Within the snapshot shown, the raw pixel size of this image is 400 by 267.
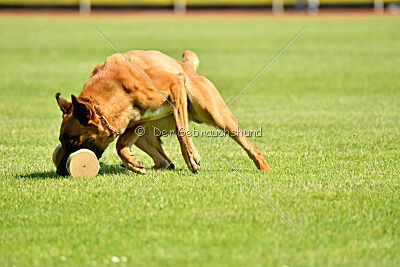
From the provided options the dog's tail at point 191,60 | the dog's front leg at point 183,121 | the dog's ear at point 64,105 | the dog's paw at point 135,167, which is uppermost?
the dog's tail at point 191,60

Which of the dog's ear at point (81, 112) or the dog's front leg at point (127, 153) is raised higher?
the dog's ear at point (81, 112)

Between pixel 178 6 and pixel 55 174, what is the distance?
39.6m

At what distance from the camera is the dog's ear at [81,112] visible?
6430 millimetres

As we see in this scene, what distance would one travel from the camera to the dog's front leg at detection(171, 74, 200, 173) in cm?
691

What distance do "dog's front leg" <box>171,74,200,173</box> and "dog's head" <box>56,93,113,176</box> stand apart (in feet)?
2.52

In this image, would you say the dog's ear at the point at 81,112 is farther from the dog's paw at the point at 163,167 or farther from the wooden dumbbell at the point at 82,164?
the dog's paw at the point at 163,167

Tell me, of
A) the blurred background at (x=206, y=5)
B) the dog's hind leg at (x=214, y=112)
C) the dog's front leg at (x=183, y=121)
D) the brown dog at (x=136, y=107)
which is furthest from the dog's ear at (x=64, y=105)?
the blurred background at (x=206, y=5)

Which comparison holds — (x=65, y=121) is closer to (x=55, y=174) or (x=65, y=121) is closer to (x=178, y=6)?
(x=55, y=174)

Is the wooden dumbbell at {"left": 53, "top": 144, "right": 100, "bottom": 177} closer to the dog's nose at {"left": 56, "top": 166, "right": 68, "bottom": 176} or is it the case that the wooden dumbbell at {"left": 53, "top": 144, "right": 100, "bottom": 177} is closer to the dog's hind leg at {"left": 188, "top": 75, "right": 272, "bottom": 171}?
the dog's nose at {"left": 56, "top": 166, "right": 68, "bottom": 176}

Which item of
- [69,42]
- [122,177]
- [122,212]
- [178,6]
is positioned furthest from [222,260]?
[178,6]

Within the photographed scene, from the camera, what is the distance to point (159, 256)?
4.75 metres

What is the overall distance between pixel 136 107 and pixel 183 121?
1.77ft

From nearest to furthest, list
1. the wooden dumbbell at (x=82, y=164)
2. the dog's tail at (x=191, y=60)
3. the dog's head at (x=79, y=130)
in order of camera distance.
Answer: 1. the dog's head at (x=79, y=130)
2. the wooden dumbbell at (x=82, y=164)
3. the dog's tail at (x=191, y=60)

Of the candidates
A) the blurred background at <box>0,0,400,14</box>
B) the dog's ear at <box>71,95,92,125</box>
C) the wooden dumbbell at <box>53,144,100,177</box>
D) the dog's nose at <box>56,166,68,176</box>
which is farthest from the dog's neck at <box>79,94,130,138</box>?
the blurred background at <box>0,0,400,14</box>
